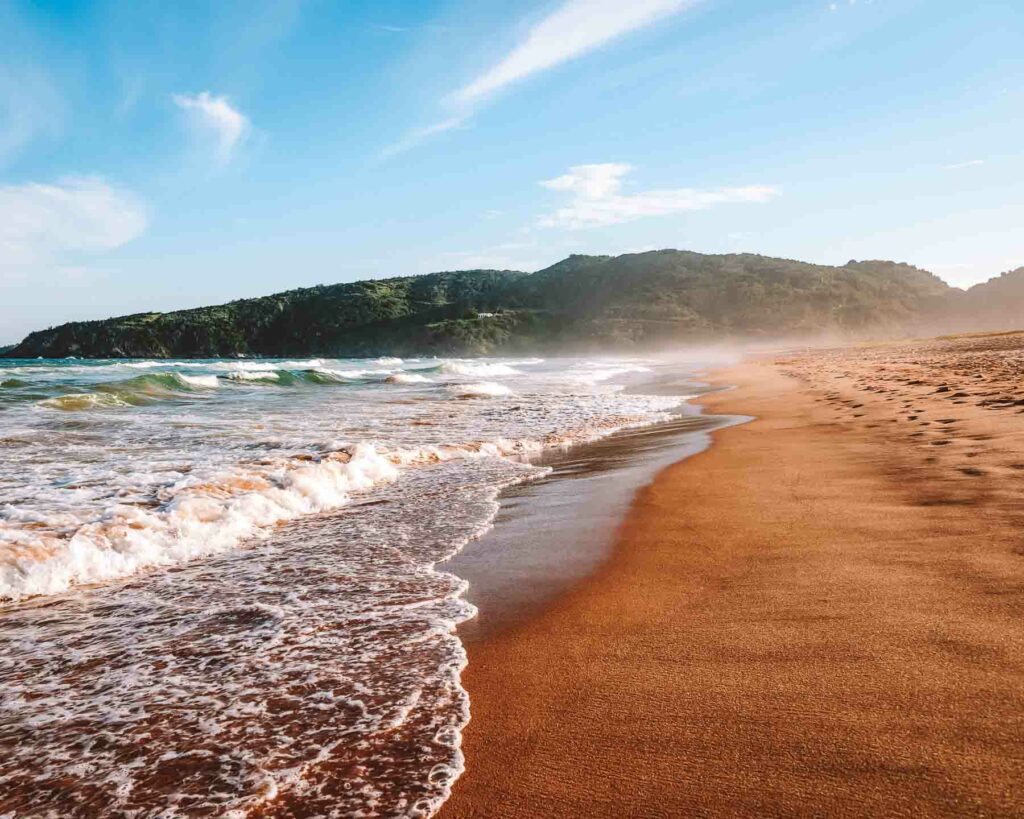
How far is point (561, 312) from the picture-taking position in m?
112

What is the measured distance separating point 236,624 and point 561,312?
11109cm

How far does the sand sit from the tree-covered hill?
8833 centimetres

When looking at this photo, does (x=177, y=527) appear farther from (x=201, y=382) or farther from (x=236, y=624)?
(x=201, y=382)

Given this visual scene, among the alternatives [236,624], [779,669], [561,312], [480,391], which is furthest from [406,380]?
[561,312]

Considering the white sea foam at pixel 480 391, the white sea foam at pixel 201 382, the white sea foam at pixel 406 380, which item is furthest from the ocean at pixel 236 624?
the white sea foam at pixel 406 380

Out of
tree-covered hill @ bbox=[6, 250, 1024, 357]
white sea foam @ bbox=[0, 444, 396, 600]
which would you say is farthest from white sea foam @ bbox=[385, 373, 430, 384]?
tree-covered hill @ bbox=[6, 250, 1024, 357]

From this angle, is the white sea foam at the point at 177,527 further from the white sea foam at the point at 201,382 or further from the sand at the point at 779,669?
the white sea foam at the point at 201,382

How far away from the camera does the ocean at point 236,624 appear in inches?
79.5

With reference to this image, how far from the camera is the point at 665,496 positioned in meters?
5.56

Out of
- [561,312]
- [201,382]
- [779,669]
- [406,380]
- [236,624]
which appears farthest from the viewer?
[561,312]

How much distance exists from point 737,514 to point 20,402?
17388 mm

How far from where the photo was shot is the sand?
1.74 m

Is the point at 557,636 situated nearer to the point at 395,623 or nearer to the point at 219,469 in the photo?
the point at 395,623

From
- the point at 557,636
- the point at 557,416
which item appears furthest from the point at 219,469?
the point at 557,416
